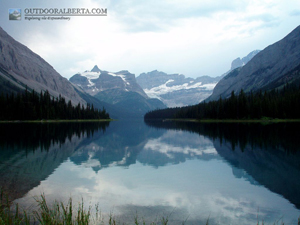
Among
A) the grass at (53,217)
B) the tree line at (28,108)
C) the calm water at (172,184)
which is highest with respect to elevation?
the tree line at (28,108)

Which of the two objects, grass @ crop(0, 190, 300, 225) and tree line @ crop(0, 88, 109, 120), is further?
tree line @ crop(0, 88, 109, 120)

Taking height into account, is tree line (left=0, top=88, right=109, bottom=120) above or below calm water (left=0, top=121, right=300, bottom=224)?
above

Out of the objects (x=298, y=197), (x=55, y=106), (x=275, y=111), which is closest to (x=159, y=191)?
(x=298, y=197)

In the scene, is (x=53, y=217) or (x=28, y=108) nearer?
(x=53, y=217)

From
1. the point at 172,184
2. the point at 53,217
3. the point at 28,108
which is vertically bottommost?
the point at 172,184

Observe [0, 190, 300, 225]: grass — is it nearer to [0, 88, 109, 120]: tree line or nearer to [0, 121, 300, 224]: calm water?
[0, 121, 300, 224]: calm water

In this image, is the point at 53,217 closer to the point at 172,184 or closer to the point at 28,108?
the point at 172,184

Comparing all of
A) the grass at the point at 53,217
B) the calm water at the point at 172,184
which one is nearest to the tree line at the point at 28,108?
the calm water at the point at 172,184

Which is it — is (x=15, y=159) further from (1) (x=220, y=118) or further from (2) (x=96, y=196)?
(1) (x=220, y=118)

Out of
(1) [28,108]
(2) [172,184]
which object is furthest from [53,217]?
(1) [28,108]

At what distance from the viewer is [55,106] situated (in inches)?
7013

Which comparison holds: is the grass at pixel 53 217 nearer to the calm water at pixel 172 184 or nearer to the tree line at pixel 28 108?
the calm water at pixel 172 184

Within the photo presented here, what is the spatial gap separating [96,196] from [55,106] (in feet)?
572

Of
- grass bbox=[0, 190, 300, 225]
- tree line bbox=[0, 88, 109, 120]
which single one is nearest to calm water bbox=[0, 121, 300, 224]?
grass bbox=[0, 190, 300, 225]
